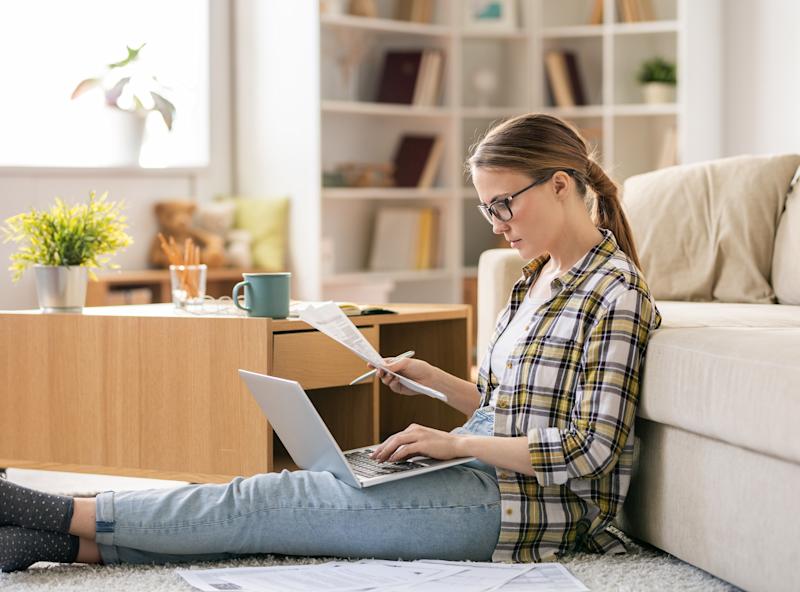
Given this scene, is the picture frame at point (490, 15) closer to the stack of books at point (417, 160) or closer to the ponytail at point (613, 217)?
the stack of books at point (417, 160)

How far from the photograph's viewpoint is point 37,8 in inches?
168

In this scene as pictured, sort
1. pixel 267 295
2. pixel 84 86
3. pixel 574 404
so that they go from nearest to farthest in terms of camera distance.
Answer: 1. pixel 574 404
2. pixel 267 295
3. pixel 84 86

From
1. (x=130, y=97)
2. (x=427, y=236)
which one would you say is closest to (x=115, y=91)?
(x=130, y=97)

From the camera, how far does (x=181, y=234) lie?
440 centimetres

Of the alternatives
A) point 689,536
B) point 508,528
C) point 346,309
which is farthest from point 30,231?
point 689,536

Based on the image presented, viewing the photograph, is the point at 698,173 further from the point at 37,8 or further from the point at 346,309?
the point at 37,8

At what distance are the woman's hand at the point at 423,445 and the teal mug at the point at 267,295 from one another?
0.54 metres

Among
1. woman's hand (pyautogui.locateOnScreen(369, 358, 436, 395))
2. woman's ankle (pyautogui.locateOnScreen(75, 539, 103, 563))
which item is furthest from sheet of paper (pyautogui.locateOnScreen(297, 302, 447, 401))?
woman's ankle (pyautogui.locateOnScreen(75, 539, 103, 563))

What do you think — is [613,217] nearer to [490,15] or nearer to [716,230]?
[716,230]

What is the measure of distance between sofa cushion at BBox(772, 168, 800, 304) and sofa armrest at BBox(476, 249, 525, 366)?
0.60 metres

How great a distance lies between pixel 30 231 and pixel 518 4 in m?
2.94

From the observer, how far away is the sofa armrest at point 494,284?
112 inches

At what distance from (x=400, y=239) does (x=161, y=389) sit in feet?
8.58

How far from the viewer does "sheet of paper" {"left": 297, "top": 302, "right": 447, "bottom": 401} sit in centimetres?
184
